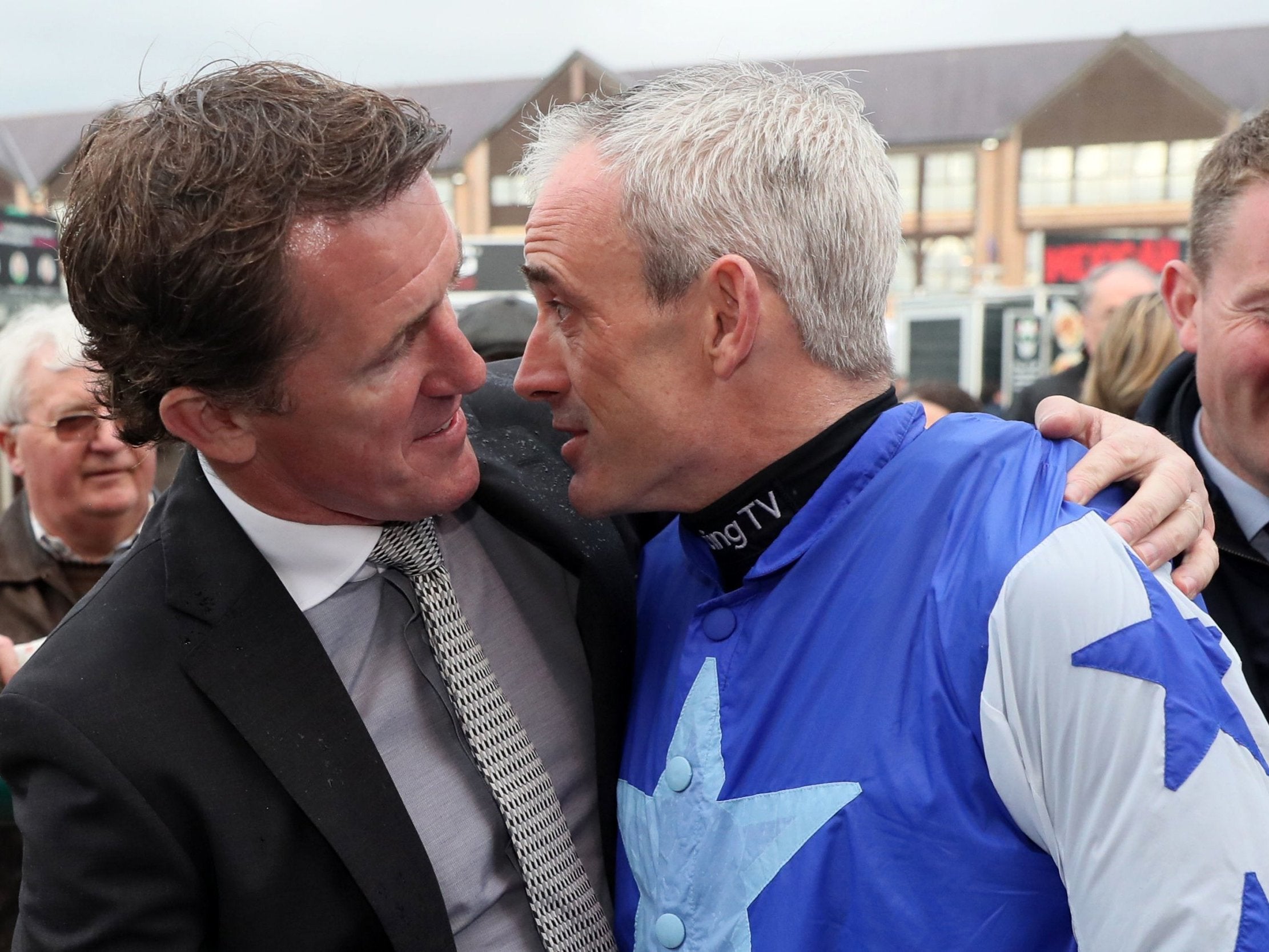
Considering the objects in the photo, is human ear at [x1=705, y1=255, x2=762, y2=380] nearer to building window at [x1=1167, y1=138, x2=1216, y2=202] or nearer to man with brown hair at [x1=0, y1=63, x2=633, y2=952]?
man with brown hair at [x1=0, y1=63, x2=633, y2=952]

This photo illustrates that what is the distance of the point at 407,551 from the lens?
74.4 inches

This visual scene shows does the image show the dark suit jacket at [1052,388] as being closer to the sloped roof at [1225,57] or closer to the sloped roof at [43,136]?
the sloped roof at [1225,57]

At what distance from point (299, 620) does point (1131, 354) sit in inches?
140

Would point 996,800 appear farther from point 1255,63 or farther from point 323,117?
point 1255,63

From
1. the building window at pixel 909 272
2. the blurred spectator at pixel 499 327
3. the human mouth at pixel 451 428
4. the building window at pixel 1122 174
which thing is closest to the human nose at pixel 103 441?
the blurred spectator at pixel 499 327

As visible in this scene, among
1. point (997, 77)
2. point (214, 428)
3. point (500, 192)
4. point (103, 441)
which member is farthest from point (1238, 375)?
point (997, 77)

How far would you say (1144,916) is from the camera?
1.33 m

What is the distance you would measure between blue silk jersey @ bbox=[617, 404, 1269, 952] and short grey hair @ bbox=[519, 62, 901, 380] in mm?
202

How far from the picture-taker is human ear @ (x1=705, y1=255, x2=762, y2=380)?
166cm

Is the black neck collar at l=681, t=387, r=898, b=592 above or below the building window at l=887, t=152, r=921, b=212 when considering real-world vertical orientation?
above

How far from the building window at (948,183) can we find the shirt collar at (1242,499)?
34.9m

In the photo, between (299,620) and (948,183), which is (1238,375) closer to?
(299,620)

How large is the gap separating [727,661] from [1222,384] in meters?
1.04

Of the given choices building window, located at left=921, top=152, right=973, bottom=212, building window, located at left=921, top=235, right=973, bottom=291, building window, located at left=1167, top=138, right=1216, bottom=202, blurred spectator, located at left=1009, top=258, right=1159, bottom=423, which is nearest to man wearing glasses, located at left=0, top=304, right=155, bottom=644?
blurred spectator, located at left=1009, top=258, right=1159, bottom=423
